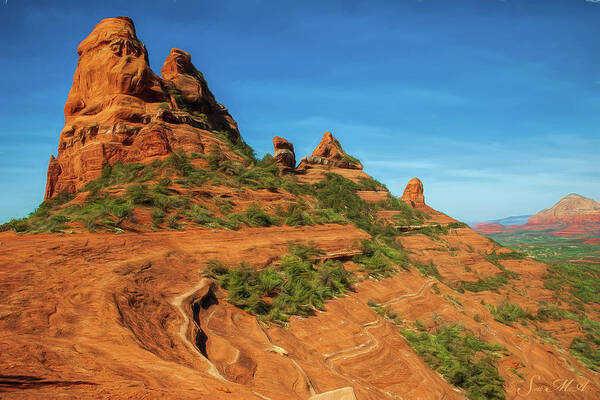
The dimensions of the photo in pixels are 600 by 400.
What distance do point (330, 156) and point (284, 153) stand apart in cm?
1224

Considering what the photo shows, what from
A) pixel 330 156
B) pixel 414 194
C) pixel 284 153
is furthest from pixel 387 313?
pixel 414 194

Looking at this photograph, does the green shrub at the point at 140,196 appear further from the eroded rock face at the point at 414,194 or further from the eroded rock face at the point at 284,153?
the eroded rock face at the point at 414,194

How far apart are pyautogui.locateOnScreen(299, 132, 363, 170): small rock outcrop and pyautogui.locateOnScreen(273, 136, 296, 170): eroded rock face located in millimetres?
4698

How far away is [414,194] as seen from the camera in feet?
179

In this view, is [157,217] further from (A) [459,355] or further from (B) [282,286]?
(A) [459,355]

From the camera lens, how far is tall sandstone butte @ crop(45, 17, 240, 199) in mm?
18094

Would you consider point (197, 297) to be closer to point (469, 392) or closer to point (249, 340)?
point (249, 340)

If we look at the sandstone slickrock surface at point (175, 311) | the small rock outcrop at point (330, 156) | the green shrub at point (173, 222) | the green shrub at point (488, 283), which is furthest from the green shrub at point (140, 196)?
the small rock outcrop at point (330, 156)

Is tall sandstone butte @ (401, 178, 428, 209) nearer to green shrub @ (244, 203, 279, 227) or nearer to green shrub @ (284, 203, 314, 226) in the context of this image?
green shrub @ (284, 203, 314, 226)

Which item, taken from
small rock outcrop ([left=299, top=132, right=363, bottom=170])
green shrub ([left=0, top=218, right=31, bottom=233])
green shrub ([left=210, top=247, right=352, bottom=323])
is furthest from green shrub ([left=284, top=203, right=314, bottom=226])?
small rock outcrop ([left=299, top=132, right=363, bottom=170])

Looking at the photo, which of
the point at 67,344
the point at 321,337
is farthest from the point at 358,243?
the point at 67,344

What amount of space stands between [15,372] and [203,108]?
26.5m

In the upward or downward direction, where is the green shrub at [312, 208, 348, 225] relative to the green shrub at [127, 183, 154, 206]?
downward

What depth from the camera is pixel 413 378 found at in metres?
7.85
